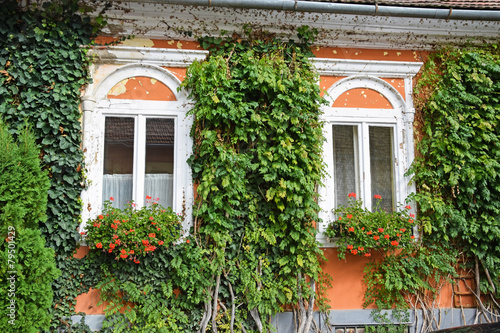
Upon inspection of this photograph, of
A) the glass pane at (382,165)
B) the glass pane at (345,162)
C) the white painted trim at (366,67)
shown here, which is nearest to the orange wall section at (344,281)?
the glass pane at (345,162)

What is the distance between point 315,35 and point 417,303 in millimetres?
4300

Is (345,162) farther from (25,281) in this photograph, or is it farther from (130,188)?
(25,281)

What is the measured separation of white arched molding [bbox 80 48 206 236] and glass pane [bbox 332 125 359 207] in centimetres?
222

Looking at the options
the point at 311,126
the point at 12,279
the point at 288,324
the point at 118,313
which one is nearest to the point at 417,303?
the point at 288,324

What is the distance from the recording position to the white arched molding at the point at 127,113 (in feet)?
18.0

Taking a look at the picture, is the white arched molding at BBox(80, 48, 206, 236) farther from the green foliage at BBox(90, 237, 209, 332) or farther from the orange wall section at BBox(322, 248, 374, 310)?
the orange wall section at BBox(322, 248, 374, 310)

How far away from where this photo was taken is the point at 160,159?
5.73m

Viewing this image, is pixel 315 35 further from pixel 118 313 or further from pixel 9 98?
pixel 118 313

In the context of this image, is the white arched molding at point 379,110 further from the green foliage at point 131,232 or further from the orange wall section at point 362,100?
the green foliage at point 131,232

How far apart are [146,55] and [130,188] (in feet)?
6.26

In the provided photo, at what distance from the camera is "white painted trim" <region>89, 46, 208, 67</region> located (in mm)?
5652

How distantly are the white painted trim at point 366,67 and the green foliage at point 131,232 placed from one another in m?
3.18

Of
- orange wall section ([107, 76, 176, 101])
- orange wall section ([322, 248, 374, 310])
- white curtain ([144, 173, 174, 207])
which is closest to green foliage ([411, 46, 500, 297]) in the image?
orange wall section ([322, 248, 374, 310])

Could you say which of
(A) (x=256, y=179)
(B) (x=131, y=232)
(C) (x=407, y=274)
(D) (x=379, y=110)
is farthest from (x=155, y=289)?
(D) (x=379, y=110)
